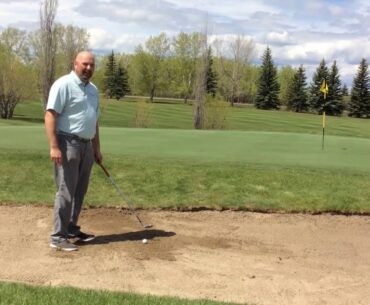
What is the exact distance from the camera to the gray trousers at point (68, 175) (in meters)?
6.16

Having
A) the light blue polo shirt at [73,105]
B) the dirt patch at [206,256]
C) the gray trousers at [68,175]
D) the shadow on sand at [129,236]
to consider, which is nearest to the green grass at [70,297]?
the dirt patch at [206,256]

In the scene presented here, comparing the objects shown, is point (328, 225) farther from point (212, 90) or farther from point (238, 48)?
point (238, 48)

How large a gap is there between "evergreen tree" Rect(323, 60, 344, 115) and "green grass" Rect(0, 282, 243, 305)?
7110 cm

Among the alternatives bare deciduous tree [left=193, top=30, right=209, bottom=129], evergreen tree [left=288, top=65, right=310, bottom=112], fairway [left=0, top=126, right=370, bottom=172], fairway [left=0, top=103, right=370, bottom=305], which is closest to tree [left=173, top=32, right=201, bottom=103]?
evergreen tree [left=288, top=65, right=310, bottom=112]

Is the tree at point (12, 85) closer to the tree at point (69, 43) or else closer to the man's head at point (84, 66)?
the tree at point (69, 43)

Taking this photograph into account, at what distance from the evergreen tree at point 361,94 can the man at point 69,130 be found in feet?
235

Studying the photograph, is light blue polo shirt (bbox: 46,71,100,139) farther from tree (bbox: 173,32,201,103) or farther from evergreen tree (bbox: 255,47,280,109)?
tree (bbox: 173,32,201,103)

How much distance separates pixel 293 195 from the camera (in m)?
8.76

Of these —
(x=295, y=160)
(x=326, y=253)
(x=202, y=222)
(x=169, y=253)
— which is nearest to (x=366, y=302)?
(x=326, y=253)

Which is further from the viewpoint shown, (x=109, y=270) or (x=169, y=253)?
(x=169, y=253)

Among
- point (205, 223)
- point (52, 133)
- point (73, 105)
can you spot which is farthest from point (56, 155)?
point (205, 223)

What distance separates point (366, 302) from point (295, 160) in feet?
20.1

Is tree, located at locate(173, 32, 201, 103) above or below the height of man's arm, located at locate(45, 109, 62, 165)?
above

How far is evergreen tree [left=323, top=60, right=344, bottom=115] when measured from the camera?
7294cm
